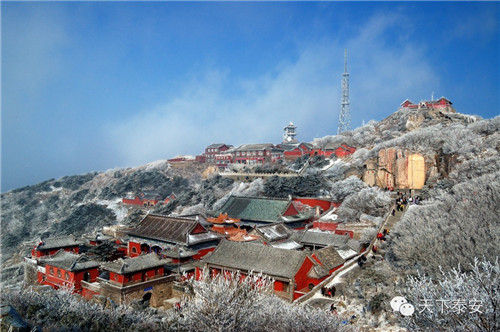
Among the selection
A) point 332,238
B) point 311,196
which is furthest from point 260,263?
point 311,196

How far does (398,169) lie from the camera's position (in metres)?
45.4

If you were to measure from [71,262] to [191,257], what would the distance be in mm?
9114

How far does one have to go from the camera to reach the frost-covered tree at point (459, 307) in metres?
10.0

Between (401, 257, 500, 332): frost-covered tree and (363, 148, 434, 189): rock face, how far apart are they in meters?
35.1

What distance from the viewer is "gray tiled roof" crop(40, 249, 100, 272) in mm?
26850

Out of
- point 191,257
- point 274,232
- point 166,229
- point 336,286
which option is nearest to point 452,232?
point 336,286

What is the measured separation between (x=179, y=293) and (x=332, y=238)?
44.8 ft

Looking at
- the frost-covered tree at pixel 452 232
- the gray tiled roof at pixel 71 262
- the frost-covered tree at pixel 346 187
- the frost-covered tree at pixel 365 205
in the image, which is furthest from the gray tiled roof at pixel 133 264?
the frost-covered tree at pixel 346 187

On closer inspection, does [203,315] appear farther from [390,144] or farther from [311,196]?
[390,144]

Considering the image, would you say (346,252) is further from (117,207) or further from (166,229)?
(117,207)

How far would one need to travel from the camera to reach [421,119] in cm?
6569

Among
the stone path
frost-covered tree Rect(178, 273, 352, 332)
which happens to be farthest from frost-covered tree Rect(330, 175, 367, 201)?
frost-covered tree Rect(178, 273, 352, 332)

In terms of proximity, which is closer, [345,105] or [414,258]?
[414,258]

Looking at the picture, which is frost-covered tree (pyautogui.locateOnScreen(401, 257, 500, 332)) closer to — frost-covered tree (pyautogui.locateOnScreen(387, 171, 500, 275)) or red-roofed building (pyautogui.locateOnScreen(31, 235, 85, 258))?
frost-covered tree (pyautogui.locateOnScreen(387, 171, 500, 275))
